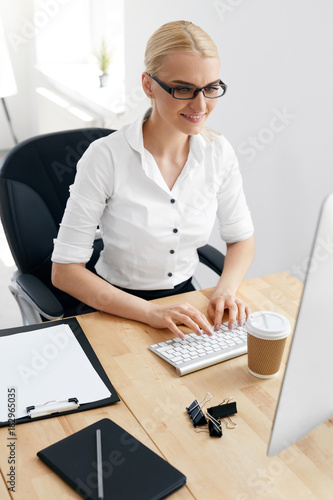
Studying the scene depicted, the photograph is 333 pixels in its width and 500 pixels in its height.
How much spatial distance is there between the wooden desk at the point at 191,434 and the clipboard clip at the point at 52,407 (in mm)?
17

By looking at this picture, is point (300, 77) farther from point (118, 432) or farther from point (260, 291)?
point (118, 432)

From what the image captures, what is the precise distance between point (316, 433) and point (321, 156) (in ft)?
3.75

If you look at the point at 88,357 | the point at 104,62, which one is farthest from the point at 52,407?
the point at 104,62

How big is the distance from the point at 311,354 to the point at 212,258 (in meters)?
0.95

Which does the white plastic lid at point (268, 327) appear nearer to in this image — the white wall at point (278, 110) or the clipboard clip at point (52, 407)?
the clipboard clip at point (52, 407)

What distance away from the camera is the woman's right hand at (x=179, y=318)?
4.22 ft

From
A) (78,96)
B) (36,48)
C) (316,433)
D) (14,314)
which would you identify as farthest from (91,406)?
(36,48)

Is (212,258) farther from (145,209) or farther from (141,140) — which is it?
(141,140)

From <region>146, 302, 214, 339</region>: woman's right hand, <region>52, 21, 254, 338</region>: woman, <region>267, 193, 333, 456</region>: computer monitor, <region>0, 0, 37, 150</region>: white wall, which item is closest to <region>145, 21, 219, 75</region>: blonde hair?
<region>52, 21, 254, 338</region>: woman

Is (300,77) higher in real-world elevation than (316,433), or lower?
higher

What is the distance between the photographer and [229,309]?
138 cm

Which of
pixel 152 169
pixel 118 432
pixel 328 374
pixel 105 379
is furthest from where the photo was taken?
pixel 152 169

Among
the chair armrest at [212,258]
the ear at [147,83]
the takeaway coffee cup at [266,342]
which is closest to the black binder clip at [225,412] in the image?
the takeaway coffee cup at [266,342]

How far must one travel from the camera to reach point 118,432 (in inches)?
39.3
